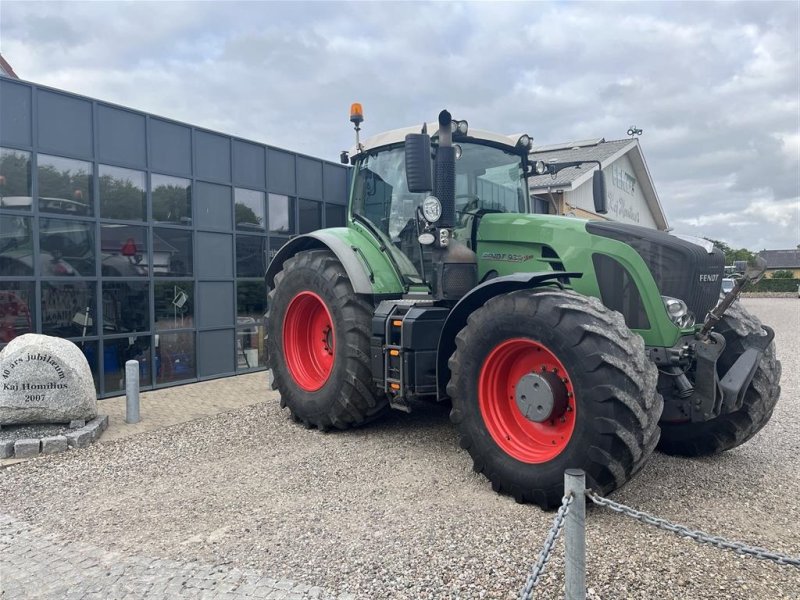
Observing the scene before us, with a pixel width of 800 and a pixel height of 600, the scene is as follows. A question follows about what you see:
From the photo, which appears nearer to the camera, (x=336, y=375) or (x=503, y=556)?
(x=503, y=556)

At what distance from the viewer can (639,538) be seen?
347 centimetres

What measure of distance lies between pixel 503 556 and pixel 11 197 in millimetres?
7071

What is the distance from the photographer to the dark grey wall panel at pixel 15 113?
7137mm

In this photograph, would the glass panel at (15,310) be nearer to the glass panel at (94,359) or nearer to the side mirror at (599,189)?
the glass panel at (94,359)

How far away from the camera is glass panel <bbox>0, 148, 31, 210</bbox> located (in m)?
7.23

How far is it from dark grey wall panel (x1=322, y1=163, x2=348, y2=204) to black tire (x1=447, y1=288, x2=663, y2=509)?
26.1 ft

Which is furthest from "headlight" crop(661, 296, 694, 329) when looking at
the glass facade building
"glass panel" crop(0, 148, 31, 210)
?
"glass panel" crop(0, 148, 31, 210)

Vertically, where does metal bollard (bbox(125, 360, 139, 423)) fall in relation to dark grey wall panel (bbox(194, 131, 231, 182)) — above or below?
below

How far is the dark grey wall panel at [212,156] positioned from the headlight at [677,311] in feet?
24.1

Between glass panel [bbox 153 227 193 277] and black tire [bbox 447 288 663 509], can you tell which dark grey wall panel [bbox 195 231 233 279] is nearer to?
glass panel [bbox 153 227 193 277]

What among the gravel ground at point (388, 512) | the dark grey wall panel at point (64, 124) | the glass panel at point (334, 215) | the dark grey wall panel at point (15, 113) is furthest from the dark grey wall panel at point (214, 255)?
the gravel ground at point (388, 512)

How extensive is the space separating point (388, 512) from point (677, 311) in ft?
7.91

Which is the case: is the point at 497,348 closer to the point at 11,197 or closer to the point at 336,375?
the point at 336,375

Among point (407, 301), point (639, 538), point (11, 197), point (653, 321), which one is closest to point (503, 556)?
point (639, 538)
